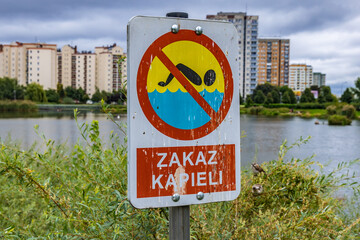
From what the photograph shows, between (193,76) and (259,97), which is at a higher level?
(259,97)

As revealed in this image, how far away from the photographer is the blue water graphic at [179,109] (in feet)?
3.83

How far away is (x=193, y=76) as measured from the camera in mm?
1213

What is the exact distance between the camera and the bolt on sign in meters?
1.15

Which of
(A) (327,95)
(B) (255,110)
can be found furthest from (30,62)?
(A) (327,95)

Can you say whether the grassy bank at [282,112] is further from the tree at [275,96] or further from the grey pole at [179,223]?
the grey pole at [179,223]

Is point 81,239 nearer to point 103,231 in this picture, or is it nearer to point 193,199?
point 103,231

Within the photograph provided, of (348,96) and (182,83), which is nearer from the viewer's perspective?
(182,83)

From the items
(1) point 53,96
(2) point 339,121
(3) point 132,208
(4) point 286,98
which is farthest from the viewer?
(4) point 286,98

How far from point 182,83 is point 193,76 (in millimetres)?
47

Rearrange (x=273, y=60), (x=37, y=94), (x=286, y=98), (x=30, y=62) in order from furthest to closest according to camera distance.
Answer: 1. (x=273, y=60)
2. (x=30, y=62)
3. (x=286, y=98)
4. (x=37, y=94)

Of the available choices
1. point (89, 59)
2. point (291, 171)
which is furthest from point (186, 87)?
point (89, 59)

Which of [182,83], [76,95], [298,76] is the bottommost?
[182,83]

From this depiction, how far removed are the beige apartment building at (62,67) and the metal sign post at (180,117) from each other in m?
86.5

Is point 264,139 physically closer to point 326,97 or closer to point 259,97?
point 259,97
